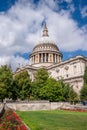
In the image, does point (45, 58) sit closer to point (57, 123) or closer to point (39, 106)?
point (39, 106)

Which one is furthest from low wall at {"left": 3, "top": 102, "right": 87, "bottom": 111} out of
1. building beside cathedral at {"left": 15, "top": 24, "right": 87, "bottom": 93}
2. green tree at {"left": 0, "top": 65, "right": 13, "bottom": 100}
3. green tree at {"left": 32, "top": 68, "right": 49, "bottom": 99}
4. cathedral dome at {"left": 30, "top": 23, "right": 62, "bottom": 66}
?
cathedral dome at {"left": 30, "top": 23, "right": 62, "bottom": 66}

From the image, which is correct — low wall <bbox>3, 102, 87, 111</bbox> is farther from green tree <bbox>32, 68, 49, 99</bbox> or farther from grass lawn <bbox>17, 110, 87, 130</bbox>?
grass lawn <bbox>17, 110, 87, 130</bbox>

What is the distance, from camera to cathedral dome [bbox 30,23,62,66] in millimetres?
107188

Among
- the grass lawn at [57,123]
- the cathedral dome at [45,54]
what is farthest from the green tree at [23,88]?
the cathedral dome at [45,54]

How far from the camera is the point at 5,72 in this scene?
183 ft

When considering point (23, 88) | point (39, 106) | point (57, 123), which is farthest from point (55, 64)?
point (57, 123)

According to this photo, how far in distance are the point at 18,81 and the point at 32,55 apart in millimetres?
53144

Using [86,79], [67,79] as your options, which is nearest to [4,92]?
Answer: [86,79]

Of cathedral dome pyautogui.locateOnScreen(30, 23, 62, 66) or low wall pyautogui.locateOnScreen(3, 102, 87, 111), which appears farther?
cathedral dome pyautogui.locateOnScreen(30, 23, 62, 66)

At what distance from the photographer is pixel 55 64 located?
306 feet

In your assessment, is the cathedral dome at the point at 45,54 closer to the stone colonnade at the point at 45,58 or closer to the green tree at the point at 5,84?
the stone colonnade at the point at 45,58

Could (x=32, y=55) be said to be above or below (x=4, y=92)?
above

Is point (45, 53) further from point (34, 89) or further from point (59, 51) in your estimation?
point (34, 89)

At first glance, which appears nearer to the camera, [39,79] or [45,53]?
[39,79]
